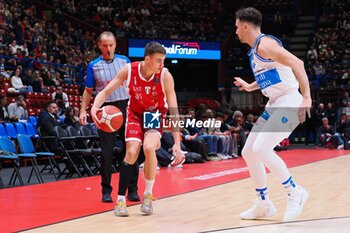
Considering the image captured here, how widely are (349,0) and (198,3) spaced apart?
6923 millimetres

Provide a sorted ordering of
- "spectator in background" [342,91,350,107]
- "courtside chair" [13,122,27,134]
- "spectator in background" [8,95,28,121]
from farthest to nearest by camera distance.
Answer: "spectator in background" [342,91,350,107] < "spectator in background" [8,95,28,121] < "courtside chair" [13,122,27,134]

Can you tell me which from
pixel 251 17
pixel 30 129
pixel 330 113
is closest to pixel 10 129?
pixel 30 129

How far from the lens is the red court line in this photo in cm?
598

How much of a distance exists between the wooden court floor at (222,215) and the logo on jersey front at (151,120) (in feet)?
2.73

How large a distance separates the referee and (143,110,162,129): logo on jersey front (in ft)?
3.06

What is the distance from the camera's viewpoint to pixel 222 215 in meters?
5.99

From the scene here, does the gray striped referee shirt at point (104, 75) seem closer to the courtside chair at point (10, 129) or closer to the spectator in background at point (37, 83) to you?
the courtside chair at point (10, 129)

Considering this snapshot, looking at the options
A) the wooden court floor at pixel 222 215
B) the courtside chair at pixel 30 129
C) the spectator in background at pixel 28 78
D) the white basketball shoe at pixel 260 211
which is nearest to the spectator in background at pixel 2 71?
the spectator in background at pixel 28 78

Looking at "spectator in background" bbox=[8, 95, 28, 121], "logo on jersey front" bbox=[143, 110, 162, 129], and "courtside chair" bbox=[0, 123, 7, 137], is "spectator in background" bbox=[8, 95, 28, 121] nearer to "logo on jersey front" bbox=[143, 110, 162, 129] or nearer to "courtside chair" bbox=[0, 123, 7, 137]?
"courtside chair" bbox=[0, 123, 7, 137]

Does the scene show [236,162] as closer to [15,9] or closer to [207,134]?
[207,134]

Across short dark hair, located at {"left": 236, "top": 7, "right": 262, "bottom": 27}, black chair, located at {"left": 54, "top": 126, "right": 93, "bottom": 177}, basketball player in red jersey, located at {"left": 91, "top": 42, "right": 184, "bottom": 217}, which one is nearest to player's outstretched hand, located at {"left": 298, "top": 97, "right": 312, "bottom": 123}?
short dark hair, located at {"left": 236, "top": 7, "right": 262, "bottom": 27}

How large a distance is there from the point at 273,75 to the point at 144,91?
1.30 m

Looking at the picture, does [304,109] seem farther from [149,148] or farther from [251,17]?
[149,148]

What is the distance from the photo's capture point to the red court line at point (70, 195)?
5.98 m
